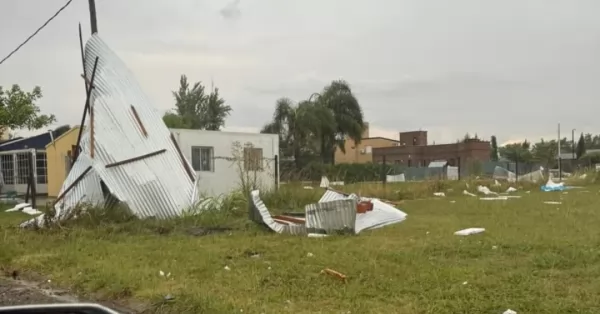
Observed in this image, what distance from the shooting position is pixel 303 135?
4391cm

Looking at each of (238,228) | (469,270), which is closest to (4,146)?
(238,228)

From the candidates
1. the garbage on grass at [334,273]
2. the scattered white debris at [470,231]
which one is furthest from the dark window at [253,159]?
the garbage on grass at [334,273]

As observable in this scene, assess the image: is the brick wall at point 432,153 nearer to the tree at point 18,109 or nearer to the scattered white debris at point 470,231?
the tree at point 18,109

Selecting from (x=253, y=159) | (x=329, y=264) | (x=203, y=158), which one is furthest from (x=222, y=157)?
(x=329, y=264)

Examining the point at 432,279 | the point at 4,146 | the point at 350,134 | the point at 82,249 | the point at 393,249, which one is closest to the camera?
the point at 432,279

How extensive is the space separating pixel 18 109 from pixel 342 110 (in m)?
29.0

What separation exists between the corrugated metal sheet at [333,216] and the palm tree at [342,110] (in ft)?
118

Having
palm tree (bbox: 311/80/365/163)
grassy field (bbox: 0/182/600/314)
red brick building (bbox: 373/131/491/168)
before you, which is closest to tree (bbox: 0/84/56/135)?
grassy field (bbox: 0/182/600/314)

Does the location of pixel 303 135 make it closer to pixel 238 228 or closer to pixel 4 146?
pixel 4 146

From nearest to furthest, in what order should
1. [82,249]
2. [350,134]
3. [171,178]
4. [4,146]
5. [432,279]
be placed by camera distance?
[432,279] → [82,249] → [171,178] → [4,146] → [350,134]

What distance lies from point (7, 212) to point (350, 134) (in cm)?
3373

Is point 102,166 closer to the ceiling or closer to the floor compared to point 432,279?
closer to the ceiling

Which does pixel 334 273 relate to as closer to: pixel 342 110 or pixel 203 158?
pixel 203 158

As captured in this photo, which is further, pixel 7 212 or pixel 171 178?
pixel 7 212
